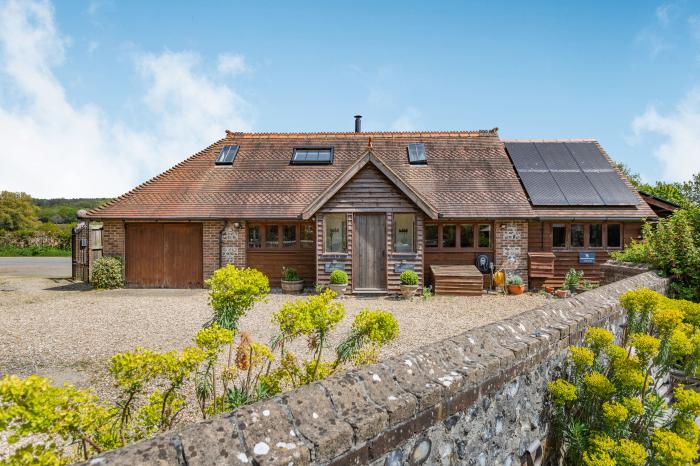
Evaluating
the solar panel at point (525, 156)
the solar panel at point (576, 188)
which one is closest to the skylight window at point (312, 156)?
the solar panel at point (525, 156)

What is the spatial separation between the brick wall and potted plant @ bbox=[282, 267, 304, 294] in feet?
25.3

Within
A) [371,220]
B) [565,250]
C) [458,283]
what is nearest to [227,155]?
[371,220]

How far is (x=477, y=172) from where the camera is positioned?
55.9ft

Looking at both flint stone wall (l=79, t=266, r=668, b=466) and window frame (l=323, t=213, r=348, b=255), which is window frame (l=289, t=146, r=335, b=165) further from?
flint stone wall (l=79, t=266, r=668, b=466)

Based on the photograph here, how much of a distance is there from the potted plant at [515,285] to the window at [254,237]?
32.1 ft

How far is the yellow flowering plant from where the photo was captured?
3217 mm

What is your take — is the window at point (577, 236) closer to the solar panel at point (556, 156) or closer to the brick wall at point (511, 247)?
the brick wall at point (511, 247)

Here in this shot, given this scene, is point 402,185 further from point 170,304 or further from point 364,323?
point 364,323

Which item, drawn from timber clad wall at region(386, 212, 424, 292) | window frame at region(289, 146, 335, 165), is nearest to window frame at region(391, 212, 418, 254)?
timber clad wall at region(386, 212, 424, 292)

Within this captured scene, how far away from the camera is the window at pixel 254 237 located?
1555cm

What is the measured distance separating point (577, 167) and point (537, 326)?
52.9ft

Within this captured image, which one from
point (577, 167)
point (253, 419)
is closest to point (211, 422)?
point (253, 419)

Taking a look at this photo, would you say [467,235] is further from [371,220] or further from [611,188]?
[611,188]

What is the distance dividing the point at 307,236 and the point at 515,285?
8.14 meters
